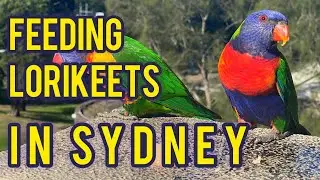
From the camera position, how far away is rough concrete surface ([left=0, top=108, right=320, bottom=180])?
4.88 meters

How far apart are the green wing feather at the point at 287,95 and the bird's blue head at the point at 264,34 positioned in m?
0.13

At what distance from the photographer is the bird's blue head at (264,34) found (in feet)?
13.8

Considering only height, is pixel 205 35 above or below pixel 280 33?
above

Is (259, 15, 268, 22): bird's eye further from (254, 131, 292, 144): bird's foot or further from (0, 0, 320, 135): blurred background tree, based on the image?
(0, 0, 320, 135): blurred background tree

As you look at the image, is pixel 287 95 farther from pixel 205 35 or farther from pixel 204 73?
pixel 205 35

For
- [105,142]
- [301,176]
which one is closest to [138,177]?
[105,142]

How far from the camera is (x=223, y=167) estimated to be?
502 centimetres

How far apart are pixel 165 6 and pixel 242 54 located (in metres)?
10.4

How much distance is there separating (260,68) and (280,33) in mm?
290

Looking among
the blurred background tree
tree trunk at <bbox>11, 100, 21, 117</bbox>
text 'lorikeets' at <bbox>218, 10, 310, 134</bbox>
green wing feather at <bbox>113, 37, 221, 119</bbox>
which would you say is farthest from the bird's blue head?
tree trunk at <bbox>11, 100, 21, 117</bbox>

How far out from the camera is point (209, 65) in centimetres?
1435

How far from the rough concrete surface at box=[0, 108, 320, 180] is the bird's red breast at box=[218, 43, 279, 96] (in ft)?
2.95

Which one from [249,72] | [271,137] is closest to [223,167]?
[271,137]

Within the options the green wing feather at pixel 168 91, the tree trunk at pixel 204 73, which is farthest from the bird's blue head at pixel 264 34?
the tree trunk at pixel 204 73
